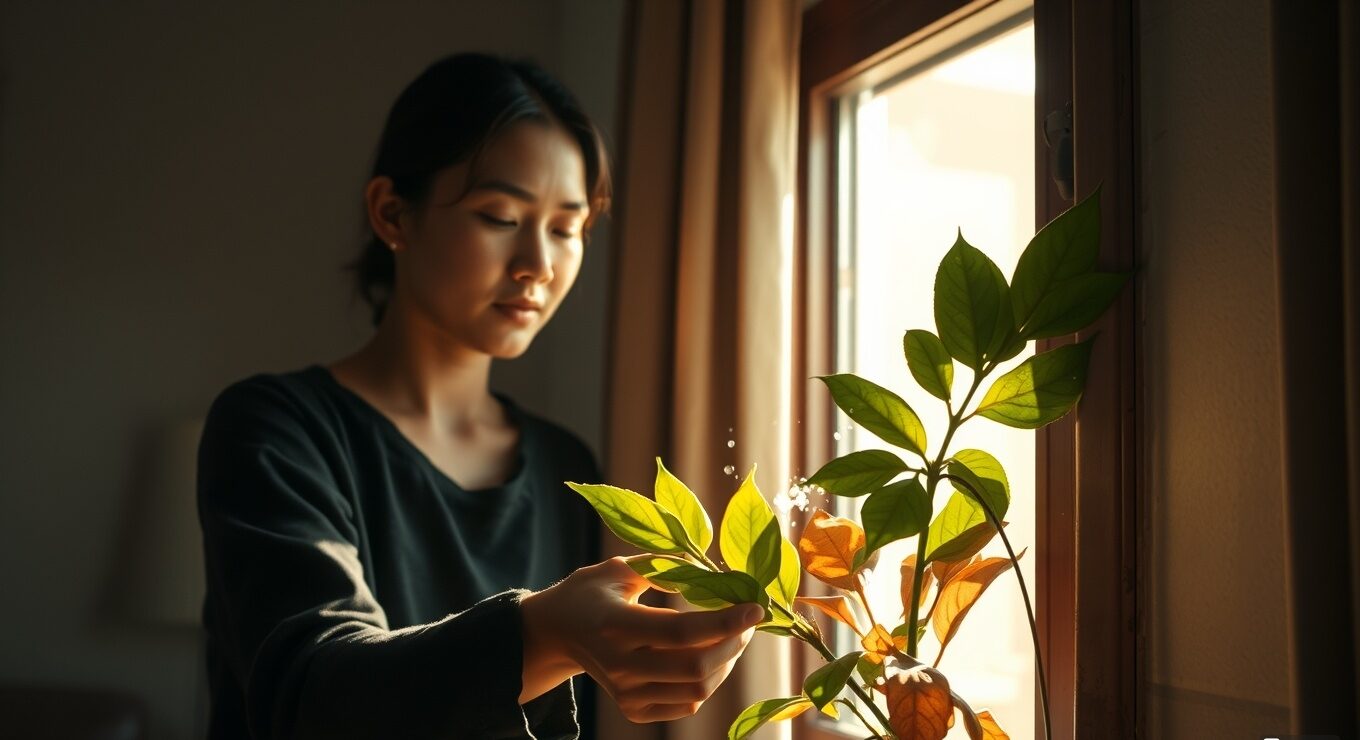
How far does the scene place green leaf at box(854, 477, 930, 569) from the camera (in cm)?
65

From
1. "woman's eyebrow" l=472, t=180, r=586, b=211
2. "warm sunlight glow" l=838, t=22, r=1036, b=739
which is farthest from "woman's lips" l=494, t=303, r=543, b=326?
"warm sunlight glow" l=838, t=22, r=1036, b=739

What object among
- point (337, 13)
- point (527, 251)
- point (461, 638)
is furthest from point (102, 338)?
point (461, 638)

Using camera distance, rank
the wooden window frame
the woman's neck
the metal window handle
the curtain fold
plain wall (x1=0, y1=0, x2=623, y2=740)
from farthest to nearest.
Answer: plain wall (x1=0, y1=0, x2=623, y2=740), the woman's neck, the metal window handle, the wooden window frame, the curtain fold

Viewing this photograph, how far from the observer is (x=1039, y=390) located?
0.70 metres

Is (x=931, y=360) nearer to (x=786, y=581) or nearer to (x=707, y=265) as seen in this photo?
(x=786, y=581)

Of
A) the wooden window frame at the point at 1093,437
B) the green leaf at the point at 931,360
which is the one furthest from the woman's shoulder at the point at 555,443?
the green leaf at the point at 931,360

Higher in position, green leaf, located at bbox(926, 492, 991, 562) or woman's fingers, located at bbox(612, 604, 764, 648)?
green leaf, located at bbox(926, 492, 991, 562)

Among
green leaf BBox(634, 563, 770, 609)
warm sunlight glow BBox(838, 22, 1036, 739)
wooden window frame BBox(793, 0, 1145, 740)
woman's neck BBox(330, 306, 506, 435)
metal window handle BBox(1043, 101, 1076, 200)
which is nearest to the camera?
green leaf BBox(634, 563, 770, 609)

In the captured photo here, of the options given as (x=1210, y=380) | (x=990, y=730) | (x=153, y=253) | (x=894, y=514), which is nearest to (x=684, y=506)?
(x=894, y=514)

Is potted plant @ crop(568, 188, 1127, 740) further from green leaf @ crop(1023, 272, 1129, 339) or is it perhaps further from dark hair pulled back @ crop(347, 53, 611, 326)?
dark hair pulled back @ crop(347, 53, 611, 326)

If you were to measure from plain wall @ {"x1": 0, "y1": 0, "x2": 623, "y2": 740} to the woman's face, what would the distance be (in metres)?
0.65

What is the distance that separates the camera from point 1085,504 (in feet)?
2.49

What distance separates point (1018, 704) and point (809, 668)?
1.04ft

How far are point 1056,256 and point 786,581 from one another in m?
0.27
